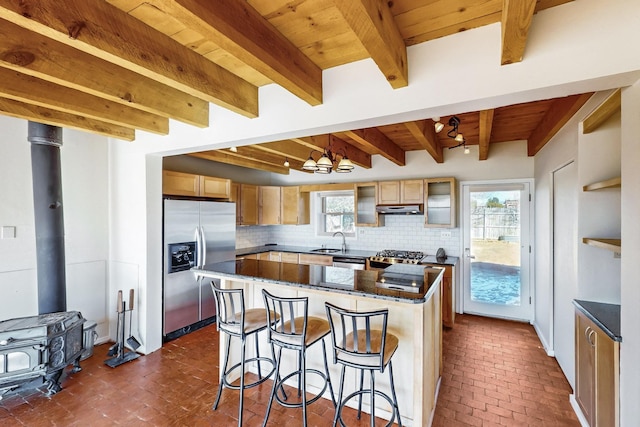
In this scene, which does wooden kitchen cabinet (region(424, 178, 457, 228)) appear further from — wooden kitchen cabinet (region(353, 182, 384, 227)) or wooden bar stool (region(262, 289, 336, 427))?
wooden bar stool (region(262, 289, 336, 427))

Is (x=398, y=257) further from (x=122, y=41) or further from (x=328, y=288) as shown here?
(x=122, y=41)

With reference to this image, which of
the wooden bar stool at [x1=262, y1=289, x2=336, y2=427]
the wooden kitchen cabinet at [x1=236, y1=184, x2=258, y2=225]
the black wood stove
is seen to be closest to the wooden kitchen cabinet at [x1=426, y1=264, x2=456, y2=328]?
the wooden bar stool at [x1=262, y1=289, x2=336, y2=427]

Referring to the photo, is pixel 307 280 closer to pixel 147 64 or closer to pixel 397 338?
pixel 397 338

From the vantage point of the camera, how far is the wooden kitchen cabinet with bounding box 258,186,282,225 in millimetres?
5609

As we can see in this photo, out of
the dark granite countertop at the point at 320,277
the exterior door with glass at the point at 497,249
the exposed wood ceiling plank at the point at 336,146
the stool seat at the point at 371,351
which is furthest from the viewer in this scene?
the exterior door with glass at the point at 497,249

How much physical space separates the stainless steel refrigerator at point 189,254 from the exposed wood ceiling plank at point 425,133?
282 centimetres

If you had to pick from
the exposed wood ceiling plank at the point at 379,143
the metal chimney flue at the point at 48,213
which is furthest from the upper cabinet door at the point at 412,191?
the metal chimney flue at the point at 48,213

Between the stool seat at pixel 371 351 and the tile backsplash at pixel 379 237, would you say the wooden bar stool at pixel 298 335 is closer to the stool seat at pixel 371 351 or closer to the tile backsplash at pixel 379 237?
the stool seat at pixel 371 351

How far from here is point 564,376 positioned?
276 centimetres

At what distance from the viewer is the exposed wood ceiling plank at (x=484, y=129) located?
8.23 ft

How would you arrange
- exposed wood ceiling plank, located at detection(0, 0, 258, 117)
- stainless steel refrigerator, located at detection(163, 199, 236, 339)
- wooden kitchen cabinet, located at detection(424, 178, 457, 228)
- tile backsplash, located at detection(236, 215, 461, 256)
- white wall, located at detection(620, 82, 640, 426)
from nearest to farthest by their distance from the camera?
exposed wood ceiling plank, located at detection(0, 0, 258, 117) → white wall, located at detection(620, 82, 640, 426) → stainless steel refrigerator, located at detection(163, 199, 236, 339) → wooden kitchen cabinet, located at detection(424, 178, 457, 228) → tile backsplash, located at detection(236, 215, 461, 256)

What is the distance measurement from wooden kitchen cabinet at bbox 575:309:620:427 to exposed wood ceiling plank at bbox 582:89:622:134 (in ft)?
4.41

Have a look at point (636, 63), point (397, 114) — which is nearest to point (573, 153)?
point (636, 63)

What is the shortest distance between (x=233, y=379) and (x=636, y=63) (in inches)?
139
